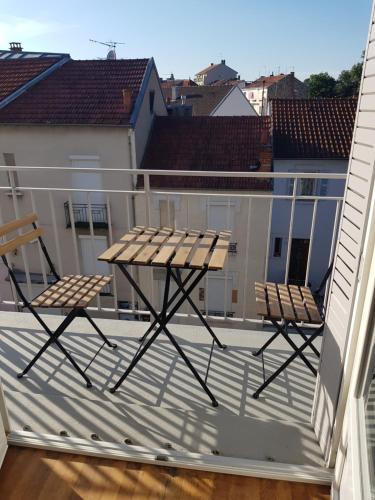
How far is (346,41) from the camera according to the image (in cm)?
1303

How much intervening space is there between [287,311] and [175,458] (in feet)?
3.20

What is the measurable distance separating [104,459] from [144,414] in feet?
1.08

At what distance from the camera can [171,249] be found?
80.1 inches

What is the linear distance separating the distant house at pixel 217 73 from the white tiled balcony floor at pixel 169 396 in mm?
38972

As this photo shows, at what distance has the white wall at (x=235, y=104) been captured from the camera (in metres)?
20.6

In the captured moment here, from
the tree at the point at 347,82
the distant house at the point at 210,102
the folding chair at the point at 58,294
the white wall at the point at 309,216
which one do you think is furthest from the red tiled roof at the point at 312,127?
the tree at the point at 347,82

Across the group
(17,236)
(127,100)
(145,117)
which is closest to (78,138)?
(127,100)

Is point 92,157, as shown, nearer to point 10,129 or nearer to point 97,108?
point 97,108

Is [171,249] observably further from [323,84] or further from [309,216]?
[323,84]

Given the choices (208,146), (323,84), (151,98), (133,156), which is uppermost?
(323,84)

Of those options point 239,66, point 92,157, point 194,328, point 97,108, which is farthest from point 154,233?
point 239,66

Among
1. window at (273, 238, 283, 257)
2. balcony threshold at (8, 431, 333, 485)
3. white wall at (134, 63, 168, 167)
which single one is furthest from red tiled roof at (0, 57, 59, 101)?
balcony threshold at (8, 431, 333, 485)

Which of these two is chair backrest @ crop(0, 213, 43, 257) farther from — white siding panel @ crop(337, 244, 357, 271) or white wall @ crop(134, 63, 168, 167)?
white wall @ crop(134, 63, 168, 167)

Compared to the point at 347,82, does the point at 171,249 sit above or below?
below
